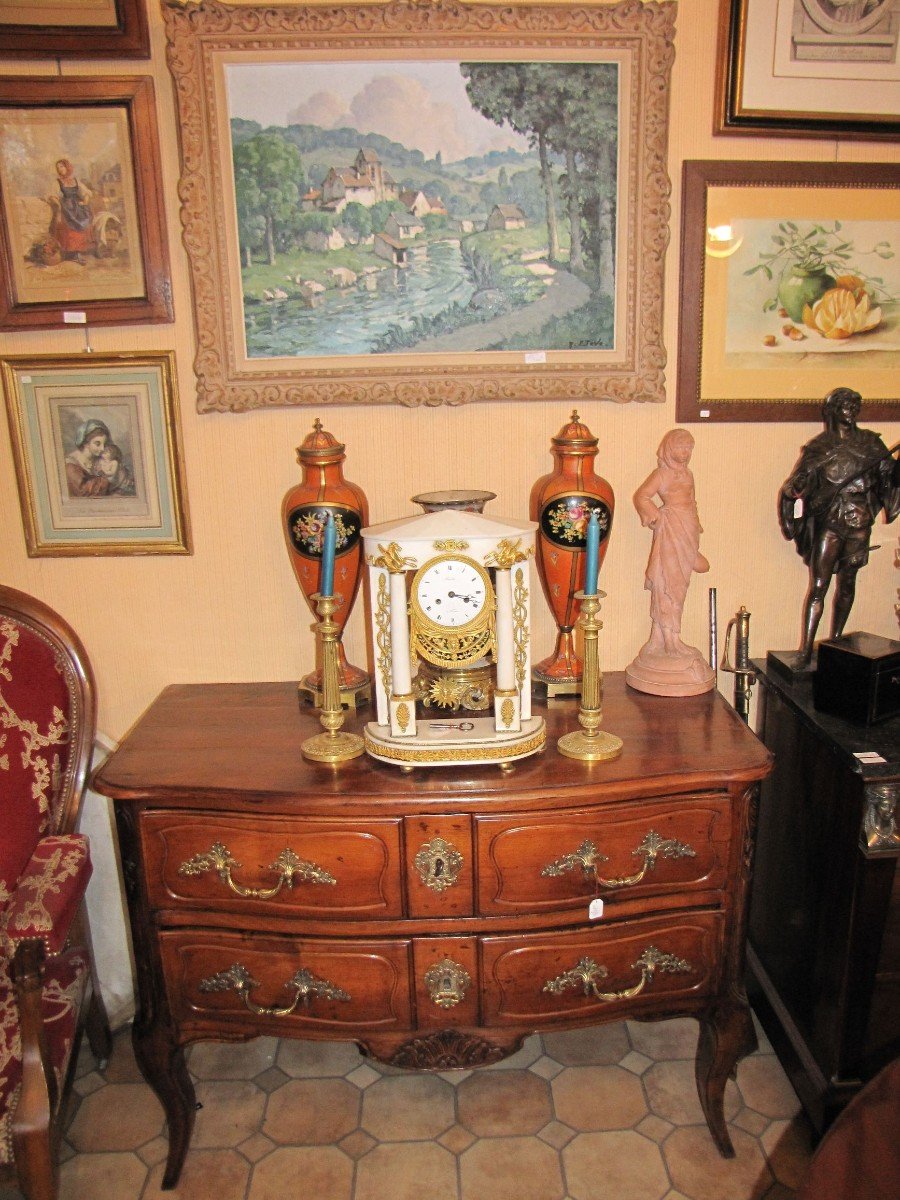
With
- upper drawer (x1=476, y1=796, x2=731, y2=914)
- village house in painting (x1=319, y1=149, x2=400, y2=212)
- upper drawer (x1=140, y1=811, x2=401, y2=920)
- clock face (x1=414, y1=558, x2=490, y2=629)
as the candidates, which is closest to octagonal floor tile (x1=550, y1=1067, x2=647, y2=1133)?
upper drawer (x1=476, y1=796, x2=731, y2=914)

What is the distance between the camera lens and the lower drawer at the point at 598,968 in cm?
165

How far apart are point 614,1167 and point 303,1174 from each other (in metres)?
0.64

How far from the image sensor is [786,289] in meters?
1.94

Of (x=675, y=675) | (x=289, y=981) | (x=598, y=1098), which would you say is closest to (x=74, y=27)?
(x=675, y=675)

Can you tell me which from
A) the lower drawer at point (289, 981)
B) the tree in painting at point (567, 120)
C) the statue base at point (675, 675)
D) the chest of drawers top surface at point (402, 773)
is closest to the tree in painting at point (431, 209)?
the tree in painting at point (567, 120)

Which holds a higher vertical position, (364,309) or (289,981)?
(364,309)

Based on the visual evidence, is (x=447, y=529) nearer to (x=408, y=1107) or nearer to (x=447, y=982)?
(x=447, y=982)

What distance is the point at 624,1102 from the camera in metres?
1.97

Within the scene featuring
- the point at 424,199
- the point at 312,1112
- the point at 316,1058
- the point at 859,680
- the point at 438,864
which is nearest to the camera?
the point at 438,864

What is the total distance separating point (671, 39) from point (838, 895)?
1746 millimetres

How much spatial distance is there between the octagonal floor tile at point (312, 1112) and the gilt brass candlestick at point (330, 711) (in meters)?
0.90

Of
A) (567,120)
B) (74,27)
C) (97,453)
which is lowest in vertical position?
(97,453)

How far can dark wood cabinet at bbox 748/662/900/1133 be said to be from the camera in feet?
5.41

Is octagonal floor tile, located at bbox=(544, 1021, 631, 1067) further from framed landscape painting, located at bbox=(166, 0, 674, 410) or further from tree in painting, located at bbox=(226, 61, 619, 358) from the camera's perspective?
tree in painting, located at bbox=(226, 61, 619, 358)
